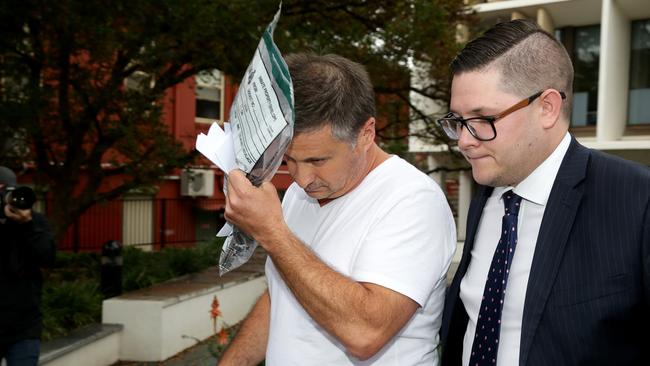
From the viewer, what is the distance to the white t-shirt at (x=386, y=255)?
1.66 meters

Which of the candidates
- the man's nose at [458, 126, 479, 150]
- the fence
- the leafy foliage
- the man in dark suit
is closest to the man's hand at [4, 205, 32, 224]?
the leafy foliage

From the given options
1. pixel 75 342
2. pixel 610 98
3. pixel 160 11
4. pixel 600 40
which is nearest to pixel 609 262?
pixel 75 342

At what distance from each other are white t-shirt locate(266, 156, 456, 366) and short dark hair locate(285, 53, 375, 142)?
0.20 m

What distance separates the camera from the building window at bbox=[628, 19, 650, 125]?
17.6 metres

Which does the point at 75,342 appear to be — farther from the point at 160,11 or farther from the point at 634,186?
the point at 634,186

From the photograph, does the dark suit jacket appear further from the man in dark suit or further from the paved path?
the paved path

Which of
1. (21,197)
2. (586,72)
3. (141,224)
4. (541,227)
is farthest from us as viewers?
(586,72)

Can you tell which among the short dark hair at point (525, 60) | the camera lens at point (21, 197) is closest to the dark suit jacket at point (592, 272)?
the short dark hair at point (525, 60)

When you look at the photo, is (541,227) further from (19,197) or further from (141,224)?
(141,224)

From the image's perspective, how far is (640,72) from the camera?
58.3ft

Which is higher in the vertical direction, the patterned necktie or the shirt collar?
the shirt collar

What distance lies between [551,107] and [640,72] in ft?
60.1

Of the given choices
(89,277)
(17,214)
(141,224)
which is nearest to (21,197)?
(17,214)

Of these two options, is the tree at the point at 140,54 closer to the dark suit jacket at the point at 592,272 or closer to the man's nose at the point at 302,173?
the man's nose at the point at 302,173
